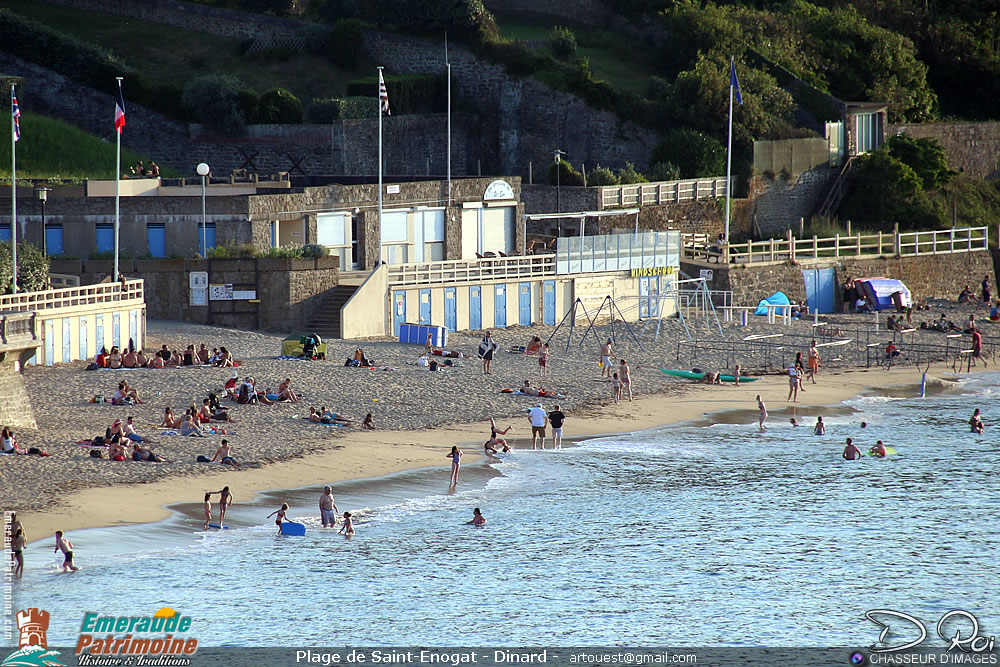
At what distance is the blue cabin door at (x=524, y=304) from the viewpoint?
45.4 m

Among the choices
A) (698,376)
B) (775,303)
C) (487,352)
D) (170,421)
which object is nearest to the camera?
(170,421)

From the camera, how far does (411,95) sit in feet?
198

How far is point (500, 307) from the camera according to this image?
4497 cm

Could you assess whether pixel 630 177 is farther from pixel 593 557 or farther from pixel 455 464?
pixel 593 557

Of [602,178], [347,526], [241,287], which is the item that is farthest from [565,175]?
[347,526]

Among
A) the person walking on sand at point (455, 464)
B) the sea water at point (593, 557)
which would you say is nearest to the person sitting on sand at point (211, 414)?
the sea water at point (593, 557)

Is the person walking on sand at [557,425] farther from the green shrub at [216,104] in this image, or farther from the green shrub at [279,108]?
the green shrub at [216,104]

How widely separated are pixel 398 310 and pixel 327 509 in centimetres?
1695

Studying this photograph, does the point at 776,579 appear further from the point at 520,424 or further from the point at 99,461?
the point at 99,461

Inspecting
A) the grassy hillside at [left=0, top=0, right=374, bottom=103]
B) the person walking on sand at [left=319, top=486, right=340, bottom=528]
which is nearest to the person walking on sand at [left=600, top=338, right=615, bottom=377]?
the person walking on sand at [left=319, top=486, right=340, bottom=528]

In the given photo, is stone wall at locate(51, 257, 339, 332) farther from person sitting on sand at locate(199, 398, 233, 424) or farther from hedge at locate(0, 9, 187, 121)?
hedge at locate(0, 9, 187, 121)

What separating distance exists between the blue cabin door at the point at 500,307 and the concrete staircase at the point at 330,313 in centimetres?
479

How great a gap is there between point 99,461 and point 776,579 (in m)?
13.5

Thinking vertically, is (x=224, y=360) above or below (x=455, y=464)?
above
